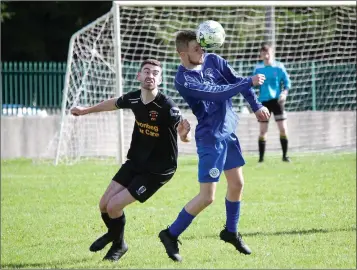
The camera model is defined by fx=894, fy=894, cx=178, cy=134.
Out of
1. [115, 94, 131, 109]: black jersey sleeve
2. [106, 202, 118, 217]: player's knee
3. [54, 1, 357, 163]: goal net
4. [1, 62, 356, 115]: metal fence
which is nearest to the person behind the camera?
[106, 202, 118, 217]: player's knee

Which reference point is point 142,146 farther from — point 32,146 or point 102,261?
point 32,146

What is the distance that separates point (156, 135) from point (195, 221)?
2313 millimetres


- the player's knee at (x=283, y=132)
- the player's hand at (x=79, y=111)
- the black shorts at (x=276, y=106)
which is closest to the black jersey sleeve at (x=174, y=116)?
the player's hand at (x=79, y=111)

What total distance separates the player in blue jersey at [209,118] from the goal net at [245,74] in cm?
956

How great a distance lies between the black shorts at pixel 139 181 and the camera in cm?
752

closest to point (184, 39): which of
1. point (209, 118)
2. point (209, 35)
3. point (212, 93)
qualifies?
point (209, 35)

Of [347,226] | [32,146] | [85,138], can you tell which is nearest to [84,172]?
[85,138]

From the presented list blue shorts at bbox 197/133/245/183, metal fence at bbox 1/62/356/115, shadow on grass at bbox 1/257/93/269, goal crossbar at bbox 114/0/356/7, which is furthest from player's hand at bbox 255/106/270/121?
metal fence at bbox 1/62/356/115

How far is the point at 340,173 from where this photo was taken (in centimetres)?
1399

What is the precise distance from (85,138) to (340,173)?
6.30 metres

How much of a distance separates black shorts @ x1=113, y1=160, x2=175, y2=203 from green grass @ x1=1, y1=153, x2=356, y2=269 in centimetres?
56

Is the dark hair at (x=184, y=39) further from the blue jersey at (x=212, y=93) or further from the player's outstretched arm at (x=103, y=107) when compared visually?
the player's outstretched arm at (x=103, y=107)

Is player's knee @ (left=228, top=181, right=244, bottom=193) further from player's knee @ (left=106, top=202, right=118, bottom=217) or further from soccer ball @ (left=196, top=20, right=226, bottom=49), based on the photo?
soccer ball @ (left=196, top=20, right=226, bottom=49)

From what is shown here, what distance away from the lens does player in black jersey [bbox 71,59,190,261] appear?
757 cm
